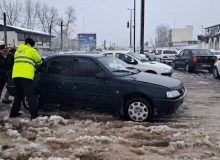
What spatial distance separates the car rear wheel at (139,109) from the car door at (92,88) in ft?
1.27

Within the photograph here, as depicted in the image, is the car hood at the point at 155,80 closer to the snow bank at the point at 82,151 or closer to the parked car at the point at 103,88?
the parked car at the point at 103,88

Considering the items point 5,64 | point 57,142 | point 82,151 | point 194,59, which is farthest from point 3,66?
point 194,59

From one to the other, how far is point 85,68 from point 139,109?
1.53 metres

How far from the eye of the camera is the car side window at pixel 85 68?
24.2 ft

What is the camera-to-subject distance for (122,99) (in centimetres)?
712

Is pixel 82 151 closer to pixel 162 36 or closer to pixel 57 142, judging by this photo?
pixel 57 142

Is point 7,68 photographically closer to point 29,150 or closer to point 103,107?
point 103,107

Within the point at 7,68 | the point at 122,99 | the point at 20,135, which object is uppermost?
the point at 7,68

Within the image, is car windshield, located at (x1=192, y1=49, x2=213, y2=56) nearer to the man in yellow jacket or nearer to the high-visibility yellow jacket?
the man in yellow jacket

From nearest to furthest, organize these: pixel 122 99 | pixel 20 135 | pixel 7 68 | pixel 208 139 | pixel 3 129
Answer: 1. pixel 208 139
2. pixel 20 135
3. pixel 3 129
4. pixel 122 99
5. pixel 7 68

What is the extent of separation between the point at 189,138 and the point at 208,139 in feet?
1.04

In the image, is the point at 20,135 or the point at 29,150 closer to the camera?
the point at 29,150

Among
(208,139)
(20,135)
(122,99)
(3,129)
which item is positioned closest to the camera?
(208,139)

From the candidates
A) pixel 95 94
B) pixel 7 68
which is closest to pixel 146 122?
pixel 95 94
